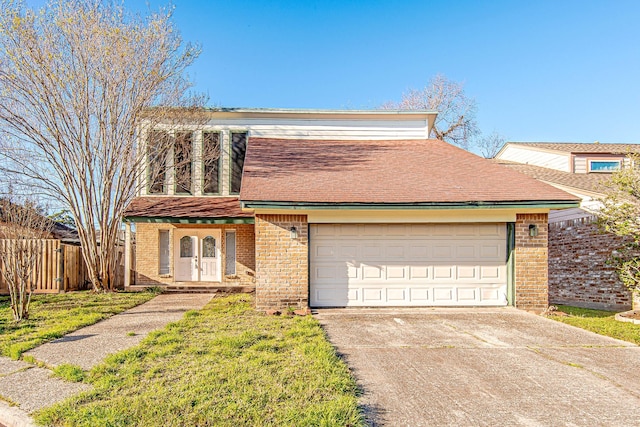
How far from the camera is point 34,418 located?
3.50m

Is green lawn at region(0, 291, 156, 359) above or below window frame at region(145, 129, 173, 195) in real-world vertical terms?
below

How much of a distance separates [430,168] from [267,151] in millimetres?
4954

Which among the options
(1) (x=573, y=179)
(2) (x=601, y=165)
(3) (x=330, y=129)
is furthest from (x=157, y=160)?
(2) (x=601, y=165)

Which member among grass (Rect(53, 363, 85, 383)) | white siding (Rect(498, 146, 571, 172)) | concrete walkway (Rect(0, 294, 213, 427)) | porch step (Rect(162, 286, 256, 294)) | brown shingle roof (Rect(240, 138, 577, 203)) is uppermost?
white siding (Rect(498, 146, 571, 172))

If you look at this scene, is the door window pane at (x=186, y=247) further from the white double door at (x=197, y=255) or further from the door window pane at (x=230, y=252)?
the door window pane at (x=230, y=252)

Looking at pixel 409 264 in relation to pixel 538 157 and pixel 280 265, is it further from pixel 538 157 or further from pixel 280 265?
pixel 538 157

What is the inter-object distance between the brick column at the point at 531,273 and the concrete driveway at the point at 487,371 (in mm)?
1114

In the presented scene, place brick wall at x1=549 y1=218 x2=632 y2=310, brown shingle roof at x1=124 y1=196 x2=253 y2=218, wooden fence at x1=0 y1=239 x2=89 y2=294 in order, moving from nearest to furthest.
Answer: brick wall at x1=549 y1=218 x2=632 y2=310 → brown shingle roof at x1=124 y1=196 x2=253 y2=218 → wooden fence at x1=0 y1=239 x2=89 y2=294

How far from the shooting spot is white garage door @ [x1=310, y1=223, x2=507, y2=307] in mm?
8969

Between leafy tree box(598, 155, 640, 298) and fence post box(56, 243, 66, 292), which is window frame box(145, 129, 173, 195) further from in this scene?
leafy tree box(598, 155, 640, 298)

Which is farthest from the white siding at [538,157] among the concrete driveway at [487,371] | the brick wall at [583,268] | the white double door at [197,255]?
the white double door at [197,255]

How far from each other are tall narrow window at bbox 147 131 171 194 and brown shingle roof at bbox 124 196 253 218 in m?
0.43

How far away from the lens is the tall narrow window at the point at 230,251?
44.1 feet

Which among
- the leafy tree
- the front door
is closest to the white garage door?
the leafy tree
